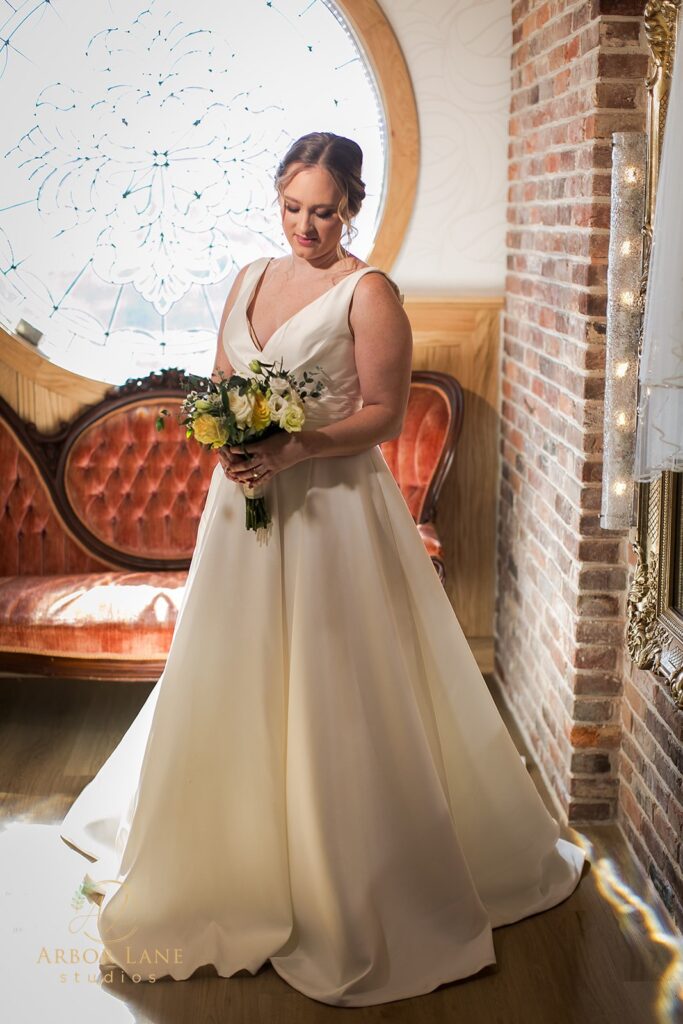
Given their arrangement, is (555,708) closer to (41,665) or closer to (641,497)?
(641,497)

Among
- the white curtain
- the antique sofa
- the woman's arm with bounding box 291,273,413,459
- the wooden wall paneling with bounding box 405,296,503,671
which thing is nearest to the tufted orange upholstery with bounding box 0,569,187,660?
the antique sofa

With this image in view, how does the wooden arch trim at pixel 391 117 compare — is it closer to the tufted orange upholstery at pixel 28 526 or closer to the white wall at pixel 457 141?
the white wall at pixel 457 141

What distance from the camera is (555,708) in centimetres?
340

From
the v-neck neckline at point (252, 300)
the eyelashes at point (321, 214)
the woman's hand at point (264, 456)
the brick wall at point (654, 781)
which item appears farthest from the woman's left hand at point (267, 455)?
the brick wall at point (654, 781)

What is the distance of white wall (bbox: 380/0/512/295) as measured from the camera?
4121 mm

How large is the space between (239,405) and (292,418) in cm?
12

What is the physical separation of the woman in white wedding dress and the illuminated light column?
51 cm

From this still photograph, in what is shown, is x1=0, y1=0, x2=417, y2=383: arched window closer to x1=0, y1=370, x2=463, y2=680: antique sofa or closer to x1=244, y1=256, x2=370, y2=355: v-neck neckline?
x1=0, y1=370, x2=463, y2=680: antique sofa

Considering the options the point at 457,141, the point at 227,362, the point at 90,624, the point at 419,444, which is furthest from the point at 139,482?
the point at 457,141

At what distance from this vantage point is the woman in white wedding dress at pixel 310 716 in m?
2.55

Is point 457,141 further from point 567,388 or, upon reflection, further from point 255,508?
point 255,508

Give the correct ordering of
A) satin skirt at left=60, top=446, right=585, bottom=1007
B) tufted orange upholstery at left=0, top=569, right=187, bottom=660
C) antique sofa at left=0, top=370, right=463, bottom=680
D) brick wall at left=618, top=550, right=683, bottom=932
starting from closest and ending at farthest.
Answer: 1. satin skirt at left=60, top=446, right=585, bottom=1007
2. brick wall at left=618, top=550, right=683, bottom=932
3. tufted orange upholstery at left=0, top=569, right=187, bottom=660
4. antique sofa at left=0, top=370, right=463, bottom=680

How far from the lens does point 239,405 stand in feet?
8.02

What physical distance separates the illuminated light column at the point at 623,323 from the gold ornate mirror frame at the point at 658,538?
0.09 ft
